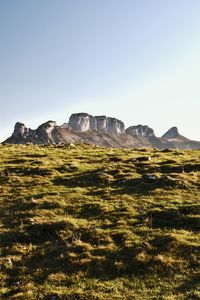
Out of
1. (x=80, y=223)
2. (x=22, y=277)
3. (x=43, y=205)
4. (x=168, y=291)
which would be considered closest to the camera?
(x=168, y=291)

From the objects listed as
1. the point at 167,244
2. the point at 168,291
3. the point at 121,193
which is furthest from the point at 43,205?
the point at 168,291

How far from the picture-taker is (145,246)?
20984mm

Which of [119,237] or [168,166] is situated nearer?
[119,237]

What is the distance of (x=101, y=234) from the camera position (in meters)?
22.8

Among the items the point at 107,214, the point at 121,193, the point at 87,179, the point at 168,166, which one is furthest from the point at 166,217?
the point at 168,166

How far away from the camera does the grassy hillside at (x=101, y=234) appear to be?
1788 centimetres

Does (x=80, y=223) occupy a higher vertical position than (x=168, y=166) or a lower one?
lower

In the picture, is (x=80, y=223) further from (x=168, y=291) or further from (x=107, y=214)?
(x=168, y=291)

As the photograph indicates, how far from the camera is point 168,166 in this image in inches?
1535

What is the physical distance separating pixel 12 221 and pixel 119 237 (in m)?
7.00

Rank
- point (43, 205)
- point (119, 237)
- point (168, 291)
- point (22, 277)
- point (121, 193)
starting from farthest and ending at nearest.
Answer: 1. point (121, 193)
2. point (43, 205)
3. point (119, 237)
4. point (22, 277)
5. point (168, 291)

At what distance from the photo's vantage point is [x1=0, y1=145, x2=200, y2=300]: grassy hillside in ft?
58.6

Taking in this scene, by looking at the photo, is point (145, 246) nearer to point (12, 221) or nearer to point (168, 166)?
point (12, 221)

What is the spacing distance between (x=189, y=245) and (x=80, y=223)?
6566 mm
